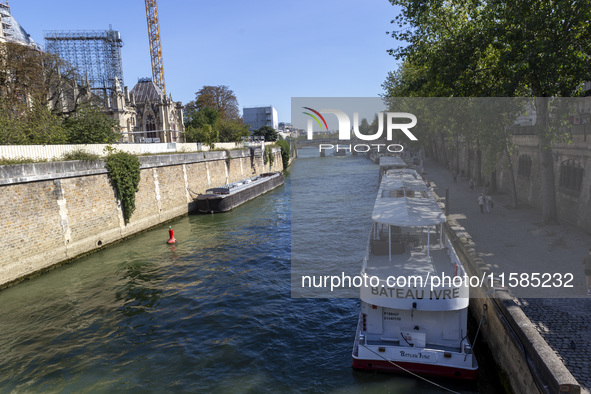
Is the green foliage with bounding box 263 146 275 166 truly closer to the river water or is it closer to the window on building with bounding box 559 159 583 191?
the river water

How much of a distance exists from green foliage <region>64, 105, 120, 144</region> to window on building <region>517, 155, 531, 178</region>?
25.9 m

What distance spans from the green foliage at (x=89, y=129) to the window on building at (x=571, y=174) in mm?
26083

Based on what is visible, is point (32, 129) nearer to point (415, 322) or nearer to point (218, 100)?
point (415, 322)

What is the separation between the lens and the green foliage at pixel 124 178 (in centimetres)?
2305

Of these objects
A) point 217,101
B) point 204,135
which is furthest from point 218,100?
point 204,135

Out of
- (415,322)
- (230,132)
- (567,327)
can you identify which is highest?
(230,132)

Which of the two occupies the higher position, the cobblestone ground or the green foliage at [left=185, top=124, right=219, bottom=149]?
the green foliage at [left=185, top=124, right=219, bottom=149]

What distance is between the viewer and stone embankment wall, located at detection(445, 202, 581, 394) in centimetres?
664

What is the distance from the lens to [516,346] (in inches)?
314

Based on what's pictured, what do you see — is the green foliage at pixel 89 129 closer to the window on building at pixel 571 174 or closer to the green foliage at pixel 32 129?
the green foliage at pixel 32 129

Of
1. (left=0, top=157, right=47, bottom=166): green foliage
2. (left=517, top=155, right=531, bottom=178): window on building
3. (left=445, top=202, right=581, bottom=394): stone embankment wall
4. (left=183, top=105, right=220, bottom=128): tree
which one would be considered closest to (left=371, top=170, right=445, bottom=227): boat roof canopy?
(left=445, top=202, right=581, bottom=394): stone embankment wall

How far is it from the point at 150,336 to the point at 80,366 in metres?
1.96

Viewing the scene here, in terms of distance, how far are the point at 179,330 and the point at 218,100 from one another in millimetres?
85466

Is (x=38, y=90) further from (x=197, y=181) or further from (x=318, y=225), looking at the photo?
(x=318, y=225)
